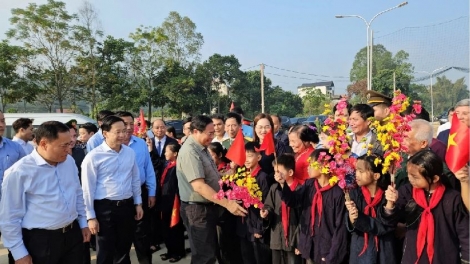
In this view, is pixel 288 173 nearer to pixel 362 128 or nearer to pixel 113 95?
pixel 362 128

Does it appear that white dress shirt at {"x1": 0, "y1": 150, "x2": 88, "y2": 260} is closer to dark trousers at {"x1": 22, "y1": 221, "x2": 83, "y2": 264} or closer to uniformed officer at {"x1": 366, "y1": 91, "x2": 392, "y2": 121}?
dark trousers at {"x1": 22, "y1": 221, "x2": 83, "y2": 264}

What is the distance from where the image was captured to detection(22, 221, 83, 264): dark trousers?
8.56 feet

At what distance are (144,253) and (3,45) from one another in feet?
50.7

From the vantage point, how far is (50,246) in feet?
8.66

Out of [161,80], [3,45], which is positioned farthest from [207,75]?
[3,45]

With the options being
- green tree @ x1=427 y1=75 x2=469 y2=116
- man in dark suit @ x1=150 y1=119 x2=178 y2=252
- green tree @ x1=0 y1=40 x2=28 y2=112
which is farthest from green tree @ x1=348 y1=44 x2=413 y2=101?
man in dark suit @ x1=150 y1=119 x2=178 y2=252

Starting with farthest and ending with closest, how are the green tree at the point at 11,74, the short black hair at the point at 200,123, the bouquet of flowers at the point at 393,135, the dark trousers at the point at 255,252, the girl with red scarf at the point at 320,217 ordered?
1. the green tree at the point at 11,74
2. the dark trousers at the point at 255,252
3. the short black hair at the point at 200,123
4. the girl with red scarf at the point at 320,217
5. the bouquet of flowers at the point at 393,135

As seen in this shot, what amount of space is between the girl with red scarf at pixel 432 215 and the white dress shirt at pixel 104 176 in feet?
7.48

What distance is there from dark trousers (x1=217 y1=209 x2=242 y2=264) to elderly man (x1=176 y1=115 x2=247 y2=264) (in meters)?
0.61

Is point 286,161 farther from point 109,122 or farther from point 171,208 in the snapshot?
point 171,208

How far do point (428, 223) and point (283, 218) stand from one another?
4.21ft

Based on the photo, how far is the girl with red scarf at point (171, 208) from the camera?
15.5 feet

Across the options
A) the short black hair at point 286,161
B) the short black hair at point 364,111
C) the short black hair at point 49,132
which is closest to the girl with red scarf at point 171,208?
the short black hair at point 286,161

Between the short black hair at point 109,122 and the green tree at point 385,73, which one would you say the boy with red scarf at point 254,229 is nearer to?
the short black hair at point 109,122
